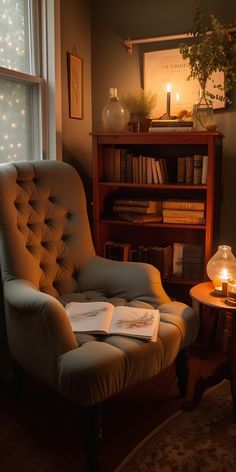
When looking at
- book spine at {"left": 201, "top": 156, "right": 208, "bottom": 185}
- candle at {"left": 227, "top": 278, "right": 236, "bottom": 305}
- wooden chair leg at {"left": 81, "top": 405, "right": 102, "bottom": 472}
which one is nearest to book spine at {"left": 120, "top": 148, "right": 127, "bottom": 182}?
book spine at {"left": 201, "top": 156, "right": 208, "bottom": 185}

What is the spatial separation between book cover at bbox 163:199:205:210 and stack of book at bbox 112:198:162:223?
0.31 feet

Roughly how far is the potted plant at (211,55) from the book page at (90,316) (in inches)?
48.8

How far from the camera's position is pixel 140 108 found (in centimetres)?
263

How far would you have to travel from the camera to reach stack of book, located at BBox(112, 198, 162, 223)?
8.64 feet

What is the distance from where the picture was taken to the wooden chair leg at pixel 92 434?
5.13 feet

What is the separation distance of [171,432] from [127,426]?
19 cm

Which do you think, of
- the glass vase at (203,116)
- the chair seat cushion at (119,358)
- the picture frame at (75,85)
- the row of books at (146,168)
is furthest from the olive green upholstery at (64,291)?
the glass vase at (203,116)

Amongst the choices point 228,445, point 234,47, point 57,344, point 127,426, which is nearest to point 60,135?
point 234,47

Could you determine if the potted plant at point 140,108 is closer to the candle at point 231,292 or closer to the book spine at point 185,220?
the book spine at point 185,220

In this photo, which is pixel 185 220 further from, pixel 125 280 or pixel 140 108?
pixel 140 108

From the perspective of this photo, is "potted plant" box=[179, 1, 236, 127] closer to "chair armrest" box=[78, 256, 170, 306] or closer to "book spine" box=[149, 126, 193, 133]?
"book spine" box=[149, 126, 193, 133]

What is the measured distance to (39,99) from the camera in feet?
8.46

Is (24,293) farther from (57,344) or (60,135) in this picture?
(60,135)

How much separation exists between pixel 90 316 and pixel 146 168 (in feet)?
3.56
